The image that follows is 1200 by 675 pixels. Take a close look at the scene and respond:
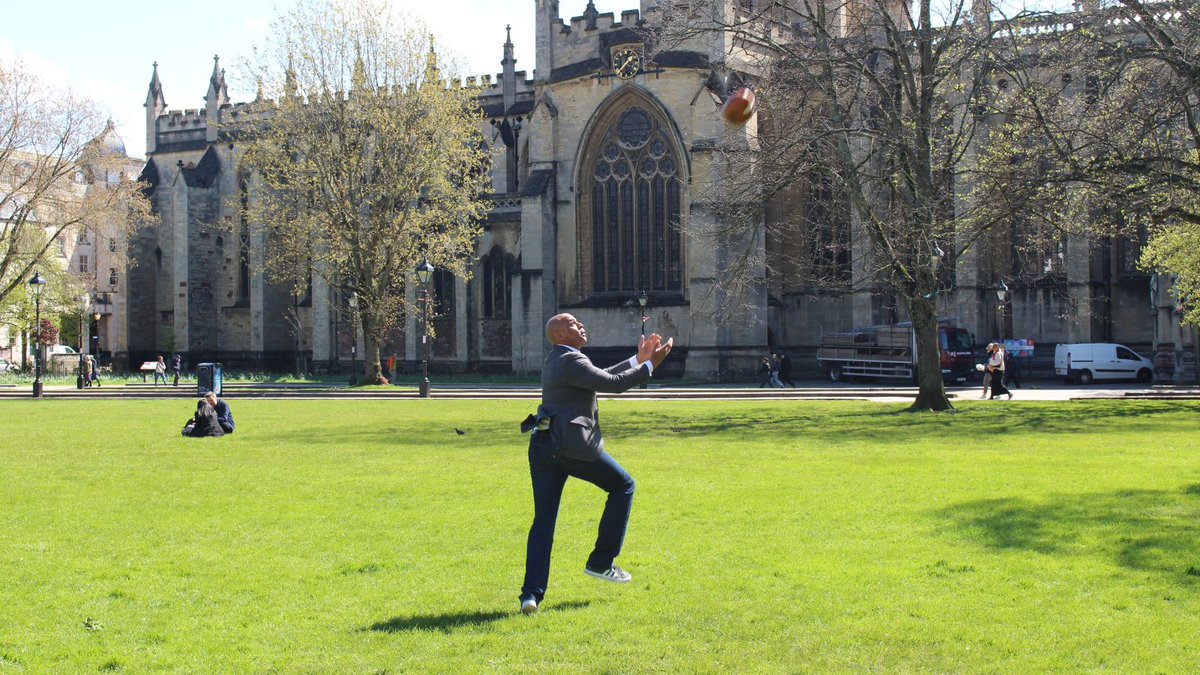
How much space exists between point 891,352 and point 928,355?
16.9 meters

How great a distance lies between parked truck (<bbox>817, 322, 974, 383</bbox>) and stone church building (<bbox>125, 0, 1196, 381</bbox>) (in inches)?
56.4

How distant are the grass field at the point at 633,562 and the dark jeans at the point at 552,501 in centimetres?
24

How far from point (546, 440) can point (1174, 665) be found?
3486 mm

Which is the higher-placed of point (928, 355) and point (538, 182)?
point (538, 182)

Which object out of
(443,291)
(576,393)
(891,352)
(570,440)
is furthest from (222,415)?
(443,291)

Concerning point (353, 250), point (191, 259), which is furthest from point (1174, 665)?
point (191, 259)

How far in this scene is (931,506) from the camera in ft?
34.4

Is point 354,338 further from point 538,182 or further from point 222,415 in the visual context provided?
point 222,415

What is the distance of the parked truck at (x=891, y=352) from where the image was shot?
40.8 metres

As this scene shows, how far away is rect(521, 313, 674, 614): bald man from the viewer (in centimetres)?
693

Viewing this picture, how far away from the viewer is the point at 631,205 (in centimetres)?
4634

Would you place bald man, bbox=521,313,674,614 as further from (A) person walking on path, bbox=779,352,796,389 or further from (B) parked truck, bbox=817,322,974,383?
(B) parked truck, bbox=817,322,974,383

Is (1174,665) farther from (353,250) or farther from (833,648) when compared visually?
(353,250)

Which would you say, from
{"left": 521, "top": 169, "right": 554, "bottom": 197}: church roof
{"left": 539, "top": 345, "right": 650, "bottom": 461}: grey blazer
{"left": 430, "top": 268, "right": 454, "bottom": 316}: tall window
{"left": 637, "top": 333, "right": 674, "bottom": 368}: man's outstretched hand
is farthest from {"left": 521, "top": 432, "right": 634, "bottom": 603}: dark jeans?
{"left": 430, "top": 268, "right": 454, "bottom": 316}: tall window
